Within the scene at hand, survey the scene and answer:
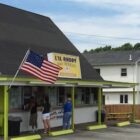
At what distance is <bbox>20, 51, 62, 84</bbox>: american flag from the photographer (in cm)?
1989

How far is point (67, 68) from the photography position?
25.8 metres

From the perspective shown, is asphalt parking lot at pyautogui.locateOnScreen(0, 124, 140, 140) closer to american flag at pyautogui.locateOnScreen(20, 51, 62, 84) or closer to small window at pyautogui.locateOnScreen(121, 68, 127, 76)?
american flag at pyautogui.locateOnScreen(20, 51, 62, 84)

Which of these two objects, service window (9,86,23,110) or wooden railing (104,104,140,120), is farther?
wooden railing (104,104,140,120)

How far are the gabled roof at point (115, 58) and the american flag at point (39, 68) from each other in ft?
123

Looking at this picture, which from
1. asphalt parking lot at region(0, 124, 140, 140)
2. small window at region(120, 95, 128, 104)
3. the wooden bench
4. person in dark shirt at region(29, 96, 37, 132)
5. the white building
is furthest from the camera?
small window at region(120, 95, 128, 104)

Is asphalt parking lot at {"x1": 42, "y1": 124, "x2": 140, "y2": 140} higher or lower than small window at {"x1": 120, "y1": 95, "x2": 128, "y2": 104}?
lower

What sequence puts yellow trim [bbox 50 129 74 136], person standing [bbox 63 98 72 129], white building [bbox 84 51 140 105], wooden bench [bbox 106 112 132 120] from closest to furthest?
yellow trim [bbox 50 129 74 136], person standing [bbox 63 98 72 129], wooden bench [bbox 106 112 132 120], white building [bbox 84 51 140 105]

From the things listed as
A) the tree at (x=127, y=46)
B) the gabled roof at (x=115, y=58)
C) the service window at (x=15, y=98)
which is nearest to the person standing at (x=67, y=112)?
the service window at (x=15, y=98)

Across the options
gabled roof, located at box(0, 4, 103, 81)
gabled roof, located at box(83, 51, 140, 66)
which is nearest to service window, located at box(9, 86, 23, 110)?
gabled roof, located at box(0, 4, 103, 81)

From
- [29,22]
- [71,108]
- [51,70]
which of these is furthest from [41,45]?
[51,70]

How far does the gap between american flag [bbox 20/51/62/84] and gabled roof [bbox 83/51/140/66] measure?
3760 centimetres

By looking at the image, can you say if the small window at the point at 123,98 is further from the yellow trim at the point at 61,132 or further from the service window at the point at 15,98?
the service window at the point at 15,98

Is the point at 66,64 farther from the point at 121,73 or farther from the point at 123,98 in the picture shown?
Answer: the point at 123,98

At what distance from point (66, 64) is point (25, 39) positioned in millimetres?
3358
